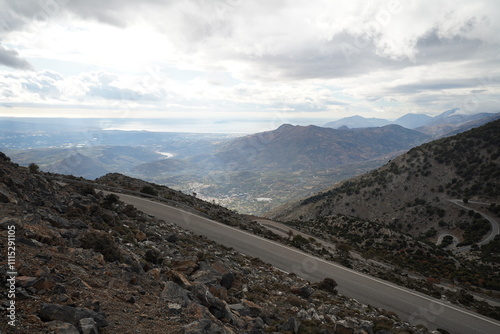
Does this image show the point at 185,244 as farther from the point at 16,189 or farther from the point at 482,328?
the point at 482,328

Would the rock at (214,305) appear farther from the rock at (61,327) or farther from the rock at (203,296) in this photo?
the rock at (61,327)

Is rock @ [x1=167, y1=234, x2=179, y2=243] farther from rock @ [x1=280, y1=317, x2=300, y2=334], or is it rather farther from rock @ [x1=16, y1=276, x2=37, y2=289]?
rock @ [x1=16, y1=276, x2=37, y2=289]

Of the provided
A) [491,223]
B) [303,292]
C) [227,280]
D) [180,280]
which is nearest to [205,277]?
[227,280]

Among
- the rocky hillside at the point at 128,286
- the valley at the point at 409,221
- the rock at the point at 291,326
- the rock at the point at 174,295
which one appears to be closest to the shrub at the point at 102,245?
the rocky hillside at the point at 128,286

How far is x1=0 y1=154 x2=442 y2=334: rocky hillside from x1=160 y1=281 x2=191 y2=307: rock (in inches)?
1.2

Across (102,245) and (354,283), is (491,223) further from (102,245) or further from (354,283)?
(102,245)

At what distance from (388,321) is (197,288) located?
8872 mm

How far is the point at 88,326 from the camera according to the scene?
523cm

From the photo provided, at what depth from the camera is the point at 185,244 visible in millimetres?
15609

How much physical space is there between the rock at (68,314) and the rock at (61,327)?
20 centimetres

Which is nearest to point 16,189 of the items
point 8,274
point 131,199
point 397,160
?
point 8,274

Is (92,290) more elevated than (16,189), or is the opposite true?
(16,189)

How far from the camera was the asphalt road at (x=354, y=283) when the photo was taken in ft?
46.0

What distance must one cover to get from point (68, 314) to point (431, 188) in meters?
99.1
